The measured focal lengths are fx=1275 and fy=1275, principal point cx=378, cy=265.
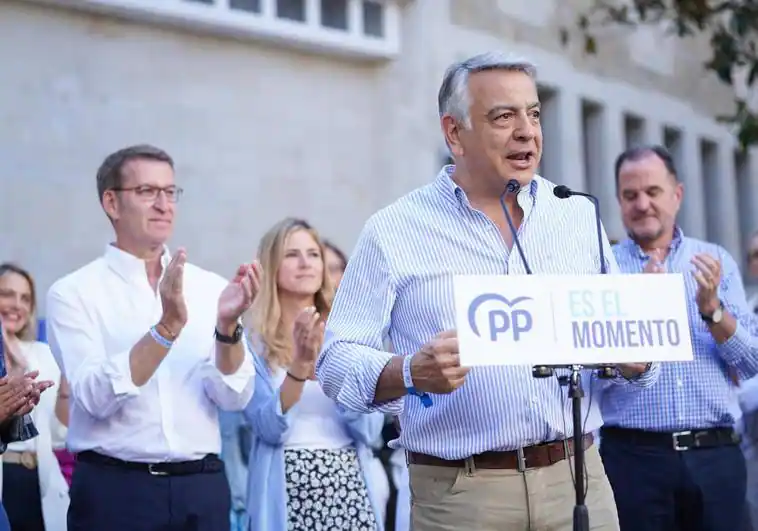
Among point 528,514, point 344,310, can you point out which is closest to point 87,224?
point 344,310

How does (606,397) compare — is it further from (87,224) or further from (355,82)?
(355,82)

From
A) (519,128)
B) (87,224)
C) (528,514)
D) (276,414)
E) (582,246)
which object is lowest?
(528,514)

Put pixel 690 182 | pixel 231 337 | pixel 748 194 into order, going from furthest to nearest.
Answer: pixel 748 194, pixel 690 182, pixel 231 337

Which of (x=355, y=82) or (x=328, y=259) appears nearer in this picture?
(x=328, y=259)

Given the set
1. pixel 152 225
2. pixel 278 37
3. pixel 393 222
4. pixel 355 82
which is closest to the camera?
pixel 393 222

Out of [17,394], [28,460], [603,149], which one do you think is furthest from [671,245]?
[603,149]

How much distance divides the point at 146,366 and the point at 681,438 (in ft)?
8.01

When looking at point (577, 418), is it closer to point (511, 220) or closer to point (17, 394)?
point (511, 220)

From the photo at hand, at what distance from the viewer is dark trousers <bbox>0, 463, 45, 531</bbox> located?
6840 millimetres

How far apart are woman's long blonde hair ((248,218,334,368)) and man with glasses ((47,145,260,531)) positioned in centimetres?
56

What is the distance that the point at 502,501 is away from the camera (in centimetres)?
403

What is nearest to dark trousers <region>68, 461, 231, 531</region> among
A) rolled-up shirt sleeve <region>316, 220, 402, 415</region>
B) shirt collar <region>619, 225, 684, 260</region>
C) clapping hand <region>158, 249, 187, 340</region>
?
clapping hand <region>158, 249, 187, 340</region>

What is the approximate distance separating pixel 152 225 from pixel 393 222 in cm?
171

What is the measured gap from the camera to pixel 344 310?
4.30 metres
